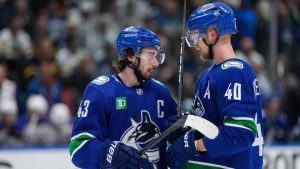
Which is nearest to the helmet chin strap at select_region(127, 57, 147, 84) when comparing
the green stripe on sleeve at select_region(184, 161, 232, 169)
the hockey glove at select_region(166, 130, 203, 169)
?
the hockey glove at select_region(166, 130, 203, 169)

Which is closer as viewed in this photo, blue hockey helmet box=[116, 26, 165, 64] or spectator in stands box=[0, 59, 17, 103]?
blue hockey helmet box=[116, 26, 165, 64]

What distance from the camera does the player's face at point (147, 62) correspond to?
159 inches

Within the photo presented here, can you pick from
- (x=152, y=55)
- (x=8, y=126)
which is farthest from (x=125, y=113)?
(x=8, y=126)

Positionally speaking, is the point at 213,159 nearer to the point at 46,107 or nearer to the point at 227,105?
the point at 227,105

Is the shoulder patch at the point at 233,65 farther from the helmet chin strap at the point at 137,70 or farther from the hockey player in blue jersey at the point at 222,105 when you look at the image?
the helmet chin strap at the point at 137,70

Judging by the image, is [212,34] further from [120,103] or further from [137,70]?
[120,103]

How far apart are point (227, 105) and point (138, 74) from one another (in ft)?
1.77

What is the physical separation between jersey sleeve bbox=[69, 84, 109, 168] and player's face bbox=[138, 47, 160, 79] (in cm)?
25

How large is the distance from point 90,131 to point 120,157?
21 centimetres

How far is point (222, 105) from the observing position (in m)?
3.80

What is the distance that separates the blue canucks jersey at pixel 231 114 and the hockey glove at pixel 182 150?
0.25ft

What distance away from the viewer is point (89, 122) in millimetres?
3943

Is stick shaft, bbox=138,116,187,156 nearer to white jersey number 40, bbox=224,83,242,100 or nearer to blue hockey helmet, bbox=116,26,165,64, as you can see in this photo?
white jersey number 40, bbox=224,83,242,100

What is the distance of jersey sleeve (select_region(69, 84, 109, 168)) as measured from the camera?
3.92 meters
